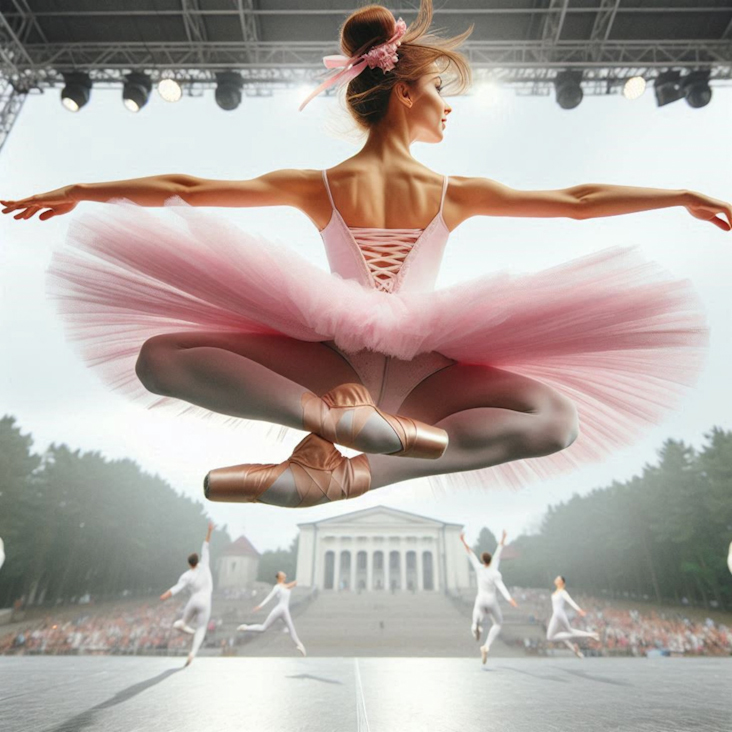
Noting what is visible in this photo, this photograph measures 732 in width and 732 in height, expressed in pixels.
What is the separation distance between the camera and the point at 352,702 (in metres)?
2.66

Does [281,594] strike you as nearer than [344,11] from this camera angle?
No

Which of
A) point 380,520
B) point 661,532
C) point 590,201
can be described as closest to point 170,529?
point 380,520

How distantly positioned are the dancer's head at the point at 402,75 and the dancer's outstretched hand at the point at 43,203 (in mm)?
745

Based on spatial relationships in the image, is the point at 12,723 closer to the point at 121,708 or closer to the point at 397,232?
the point at 121,708

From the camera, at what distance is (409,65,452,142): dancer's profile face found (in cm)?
128

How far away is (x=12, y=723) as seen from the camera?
188 centimetres

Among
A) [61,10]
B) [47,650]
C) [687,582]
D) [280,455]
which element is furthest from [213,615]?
[280,455]

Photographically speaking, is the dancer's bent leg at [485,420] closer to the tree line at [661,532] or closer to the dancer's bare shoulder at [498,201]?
the dancer's bare shoulder at [498,201]

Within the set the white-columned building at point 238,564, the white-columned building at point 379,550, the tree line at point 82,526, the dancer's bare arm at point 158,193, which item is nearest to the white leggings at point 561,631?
the dancer's bare arm at point 158,193

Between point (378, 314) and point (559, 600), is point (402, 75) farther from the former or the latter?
point (559, 600)

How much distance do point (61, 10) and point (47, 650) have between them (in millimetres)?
12488

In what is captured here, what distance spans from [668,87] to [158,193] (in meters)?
6.51

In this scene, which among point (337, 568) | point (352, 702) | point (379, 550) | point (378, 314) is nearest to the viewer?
point (378, 314)

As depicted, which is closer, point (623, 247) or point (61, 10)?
point (623, 247)
